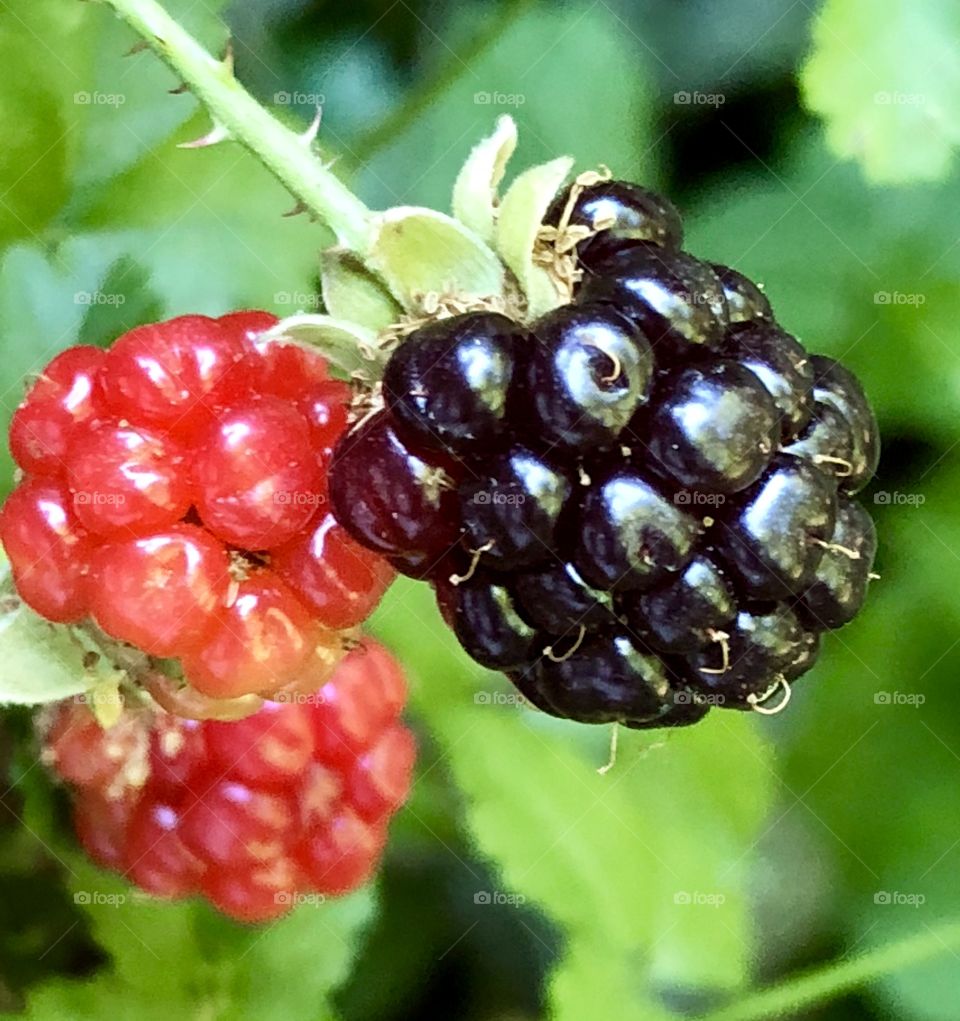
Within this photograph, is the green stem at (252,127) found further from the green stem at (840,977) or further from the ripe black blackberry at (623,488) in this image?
the green stem at (840,977)

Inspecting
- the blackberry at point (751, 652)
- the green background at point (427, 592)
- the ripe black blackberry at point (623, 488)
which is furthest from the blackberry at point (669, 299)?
the green background at point (427, 592)

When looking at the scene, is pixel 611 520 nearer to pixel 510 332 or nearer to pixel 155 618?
pixel 510 332

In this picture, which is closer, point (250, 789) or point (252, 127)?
point (252, 127)

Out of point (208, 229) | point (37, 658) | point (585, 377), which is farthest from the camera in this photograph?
point (208, 229)

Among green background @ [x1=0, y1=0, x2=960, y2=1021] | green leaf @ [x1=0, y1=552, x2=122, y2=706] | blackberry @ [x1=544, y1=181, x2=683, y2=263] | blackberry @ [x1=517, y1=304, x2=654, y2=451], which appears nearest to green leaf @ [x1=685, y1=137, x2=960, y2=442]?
green background @ [x1=0, y1=0, x2=960, y2=1021]

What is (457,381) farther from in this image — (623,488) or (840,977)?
(840,977)

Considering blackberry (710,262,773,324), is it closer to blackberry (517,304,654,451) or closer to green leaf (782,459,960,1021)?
blackberry (517,304,654,451)

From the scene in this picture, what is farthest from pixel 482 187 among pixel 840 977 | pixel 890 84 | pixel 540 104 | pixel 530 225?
pixel 840 977
